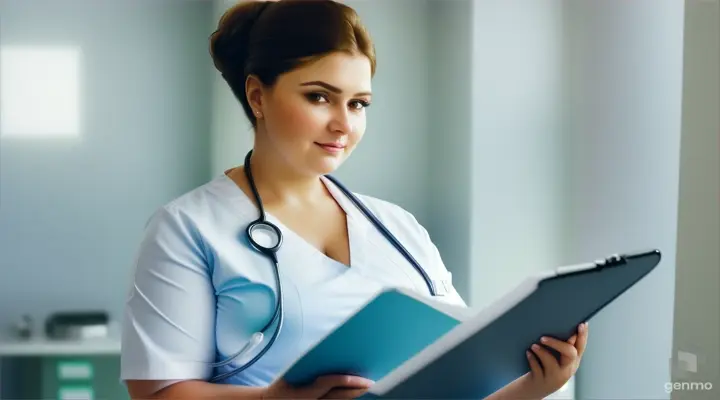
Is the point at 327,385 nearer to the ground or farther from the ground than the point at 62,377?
farther from the ground

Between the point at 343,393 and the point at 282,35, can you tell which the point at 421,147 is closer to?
the point at 282,35

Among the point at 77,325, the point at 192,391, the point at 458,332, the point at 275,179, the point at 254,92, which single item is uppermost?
the point at 254,92

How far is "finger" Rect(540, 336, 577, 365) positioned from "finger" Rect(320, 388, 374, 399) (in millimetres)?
176

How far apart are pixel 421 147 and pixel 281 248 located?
106cm

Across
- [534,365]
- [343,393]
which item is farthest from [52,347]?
[534,365]

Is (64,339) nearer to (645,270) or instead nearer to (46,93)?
(46,93)

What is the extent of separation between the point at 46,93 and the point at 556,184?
1.17 m

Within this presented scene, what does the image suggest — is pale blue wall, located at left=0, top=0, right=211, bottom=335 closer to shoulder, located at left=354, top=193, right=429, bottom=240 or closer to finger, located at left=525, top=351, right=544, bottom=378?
shoulder, located at left=354, top=193, right=429, bottom=240

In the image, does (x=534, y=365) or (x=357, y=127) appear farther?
(x=357, y=127)

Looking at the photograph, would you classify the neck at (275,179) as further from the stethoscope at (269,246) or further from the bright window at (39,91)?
the bright window at (39,91)

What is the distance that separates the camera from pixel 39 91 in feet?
7.11

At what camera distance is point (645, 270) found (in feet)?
Answer: 2.74

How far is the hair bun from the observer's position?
3.63 feet

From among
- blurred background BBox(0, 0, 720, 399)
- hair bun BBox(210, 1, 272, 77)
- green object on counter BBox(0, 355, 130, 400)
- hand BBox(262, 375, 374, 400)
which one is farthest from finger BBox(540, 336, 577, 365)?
green object on counter BBox(0, 355, 130, 400)
